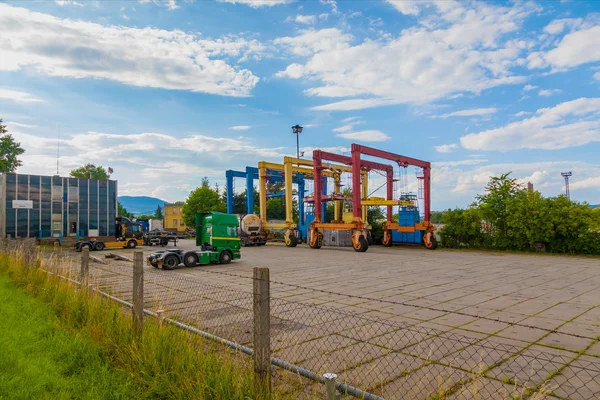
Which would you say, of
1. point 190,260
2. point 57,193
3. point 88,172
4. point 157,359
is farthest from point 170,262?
point 88,172

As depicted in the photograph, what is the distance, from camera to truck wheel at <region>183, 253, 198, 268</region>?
52.6ft

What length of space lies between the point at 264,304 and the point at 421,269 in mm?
12699

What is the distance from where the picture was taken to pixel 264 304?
343 centimetres

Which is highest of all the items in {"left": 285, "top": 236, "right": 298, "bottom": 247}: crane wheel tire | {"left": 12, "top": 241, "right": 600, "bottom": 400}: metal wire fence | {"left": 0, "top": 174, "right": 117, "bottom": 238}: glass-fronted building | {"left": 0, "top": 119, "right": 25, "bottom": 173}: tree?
{"left": 0, "top": 119, "right": 25, "bottom": 173}: tree

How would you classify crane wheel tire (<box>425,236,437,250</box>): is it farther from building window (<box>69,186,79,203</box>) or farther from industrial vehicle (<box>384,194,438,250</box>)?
building window (<box>69,186,79,203</box>)

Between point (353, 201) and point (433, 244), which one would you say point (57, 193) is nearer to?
point (353, 201)

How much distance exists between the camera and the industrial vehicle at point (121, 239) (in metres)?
27.9

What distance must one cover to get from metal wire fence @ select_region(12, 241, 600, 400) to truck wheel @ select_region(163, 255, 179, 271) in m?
8.15

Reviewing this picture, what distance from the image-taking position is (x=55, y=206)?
1148 inches

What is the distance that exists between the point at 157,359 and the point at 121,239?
2848cm

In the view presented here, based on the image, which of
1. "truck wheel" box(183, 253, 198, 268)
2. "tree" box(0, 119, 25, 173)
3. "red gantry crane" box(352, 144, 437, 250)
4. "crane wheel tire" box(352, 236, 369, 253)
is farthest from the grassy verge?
"tree" box(0, 119, 25, 173)

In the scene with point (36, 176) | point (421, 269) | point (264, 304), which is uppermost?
point (36, 176)

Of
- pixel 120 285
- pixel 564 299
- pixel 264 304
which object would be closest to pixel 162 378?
pixel 264 304

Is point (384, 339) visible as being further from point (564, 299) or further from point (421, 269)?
point (421, 269)
